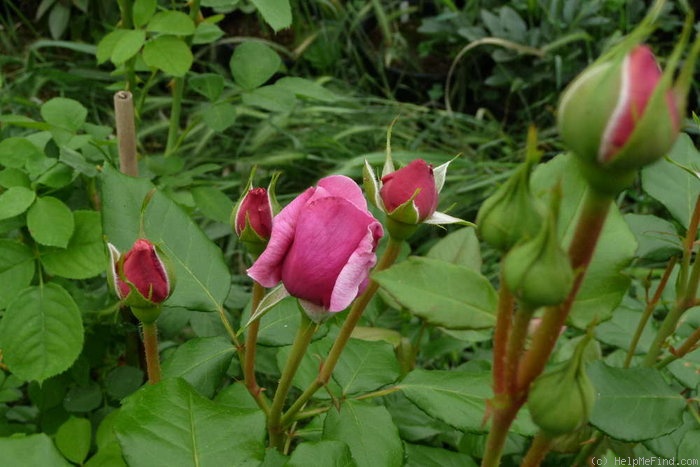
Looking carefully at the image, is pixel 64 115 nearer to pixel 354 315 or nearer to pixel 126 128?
pixel 126 128

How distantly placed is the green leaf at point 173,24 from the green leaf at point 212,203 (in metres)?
0.25

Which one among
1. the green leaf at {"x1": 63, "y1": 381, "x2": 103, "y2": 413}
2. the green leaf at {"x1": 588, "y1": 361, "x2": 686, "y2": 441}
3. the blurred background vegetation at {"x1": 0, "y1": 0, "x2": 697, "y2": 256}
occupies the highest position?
the green leaf at {"x1": 588, "y1": 361, "x2": 686, "y2": 441}

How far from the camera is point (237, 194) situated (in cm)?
208

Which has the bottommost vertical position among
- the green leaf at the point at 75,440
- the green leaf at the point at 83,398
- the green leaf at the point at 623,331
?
the green leaf at the point at 83,398

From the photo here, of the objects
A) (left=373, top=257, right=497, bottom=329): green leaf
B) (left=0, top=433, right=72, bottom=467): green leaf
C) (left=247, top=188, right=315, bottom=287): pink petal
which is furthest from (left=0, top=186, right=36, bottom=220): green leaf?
(left=373, top=257, right=497, bottom=329): green leaf

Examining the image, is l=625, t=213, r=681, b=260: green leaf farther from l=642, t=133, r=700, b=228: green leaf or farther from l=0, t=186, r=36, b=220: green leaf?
l=0, t=186, r=36, b=220: green leaf

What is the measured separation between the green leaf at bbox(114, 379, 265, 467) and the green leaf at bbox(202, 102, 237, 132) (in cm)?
75

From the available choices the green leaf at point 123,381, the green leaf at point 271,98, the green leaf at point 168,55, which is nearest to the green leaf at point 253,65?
the green leaf at point 271,98

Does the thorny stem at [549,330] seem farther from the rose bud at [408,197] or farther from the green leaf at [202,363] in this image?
the green leaf at [202,363]

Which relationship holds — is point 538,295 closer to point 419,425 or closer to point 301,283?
point 301,283

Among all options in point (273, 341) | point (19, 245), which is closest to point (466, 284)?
point (273, 341)

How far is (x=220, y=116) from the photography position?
136cm

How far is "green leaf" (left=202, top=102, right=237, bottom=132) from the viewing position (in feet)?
4.41

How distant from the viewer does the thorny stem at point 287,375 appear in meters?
0.67
